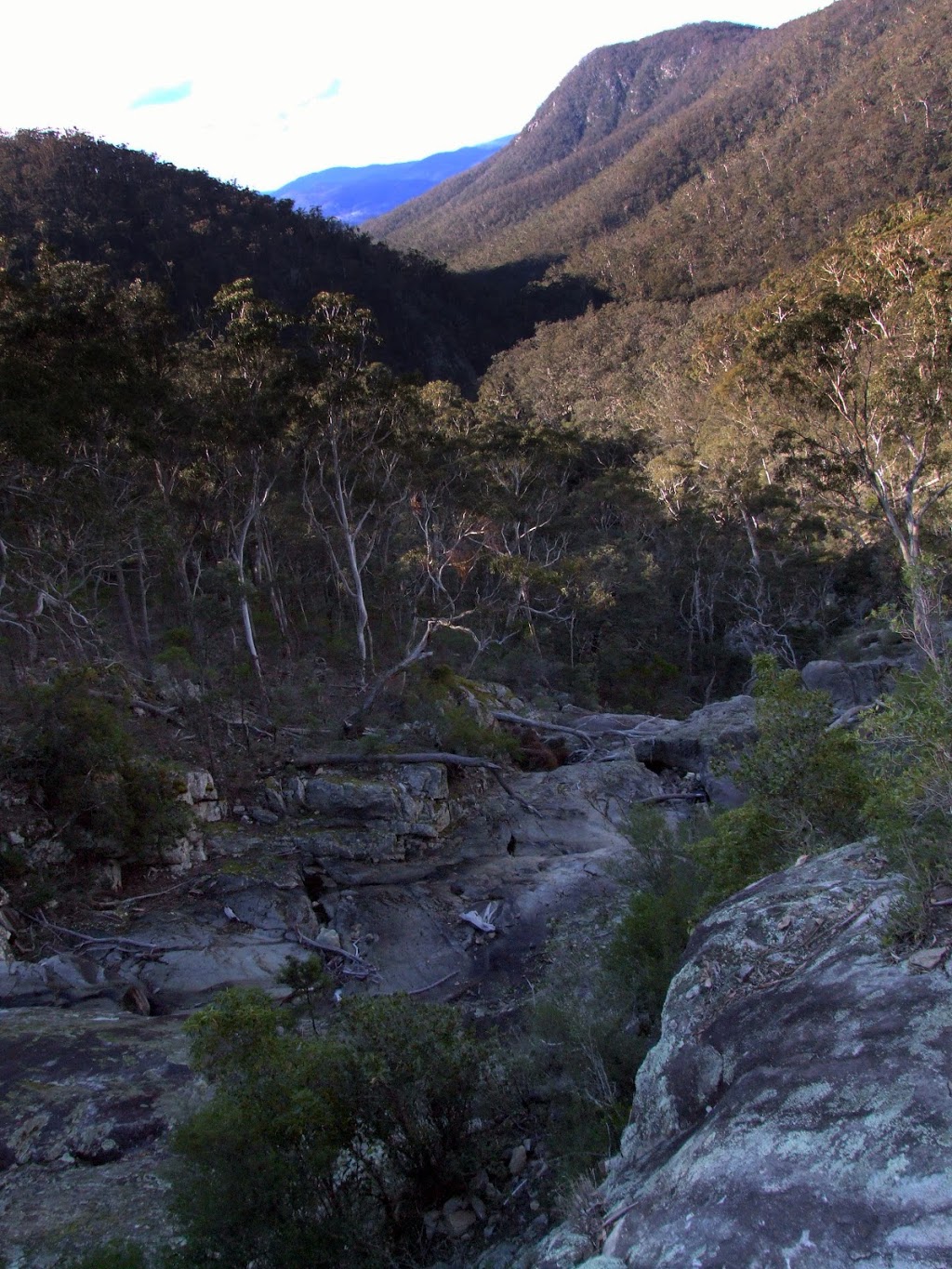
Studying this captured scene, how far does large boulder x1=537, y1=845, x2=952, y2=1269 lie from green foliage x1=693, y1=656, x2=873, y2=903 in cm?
214

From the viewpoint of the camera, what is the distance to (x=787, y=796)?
7.51 metres

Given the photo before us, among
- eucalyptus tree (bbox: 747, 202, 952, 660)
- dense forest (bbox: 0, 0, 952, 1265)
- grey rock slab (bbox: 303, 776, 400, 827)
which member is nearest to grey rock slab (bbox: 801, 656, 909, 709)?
dense forest (bbox: 0, 0, 952, 1265)

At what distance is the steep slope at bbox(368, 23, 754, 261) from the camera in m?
105

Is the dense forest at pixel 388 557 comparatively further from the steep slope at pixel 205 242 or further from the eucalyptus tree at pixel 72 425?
the steep slope at pixel 205 242

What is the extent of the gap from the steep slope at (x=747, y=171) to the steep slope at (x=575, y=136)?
55 cm

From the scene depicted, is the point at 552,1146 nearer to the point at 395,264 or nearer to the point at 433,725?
the point at 433,725

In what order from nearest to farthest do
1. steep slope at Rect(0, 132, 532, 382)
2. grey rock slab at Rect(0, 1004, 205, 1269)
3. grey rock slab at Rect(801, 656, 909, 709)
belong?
grey rock slab at Rect(0, 1004, 205, 1269) → grey rock slab at Rect(801, 656, 909, 709) → steep slope at Rect(0, 132, 532, 382)

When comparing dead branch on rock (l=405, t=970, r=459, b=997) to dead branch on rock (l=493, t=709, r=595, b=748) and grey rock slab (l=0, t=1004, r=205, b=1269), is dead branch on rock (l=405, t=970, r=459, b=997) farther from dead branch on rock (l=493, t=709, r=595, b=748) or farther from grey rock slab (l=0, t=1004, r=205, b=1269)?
dead branch on rock (l=493, t=709, r=595, b=748)

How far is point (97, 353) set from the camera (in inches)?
653

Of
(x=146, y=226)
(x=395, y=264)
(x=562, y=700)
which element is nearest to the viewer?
(x=562, y=700)

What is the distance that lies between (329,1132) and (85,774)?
6.99 m

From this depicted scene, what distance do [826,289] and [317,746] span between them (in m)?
13.3

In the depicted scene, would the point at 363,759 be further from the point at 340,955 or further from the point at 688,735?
the point at 688,735

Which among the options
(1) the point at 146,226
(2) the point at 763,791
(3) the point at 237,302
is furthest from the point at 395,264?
(2) the point at 763,791
